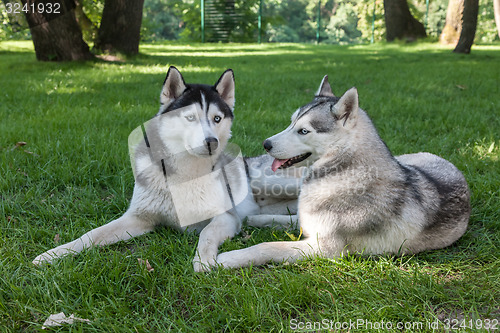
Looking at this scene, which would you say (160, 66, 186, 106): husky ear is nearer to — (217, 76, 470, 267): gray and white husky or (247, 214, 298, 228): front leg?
(217, 76, 470, 267): gray and white husky

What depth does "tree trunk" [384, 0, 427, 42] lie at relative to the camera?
816 inches

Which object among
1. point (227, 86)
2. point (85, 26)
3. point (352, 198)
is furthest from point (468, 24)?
point (352, 198)

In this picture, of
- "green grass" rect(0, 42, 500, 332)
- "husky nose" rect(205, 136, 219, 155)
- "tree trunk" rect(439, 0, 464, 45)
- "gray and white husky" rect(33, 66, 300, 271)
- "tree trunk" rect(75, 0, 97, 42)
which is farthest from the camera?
"tree trunk" rect(439, 0, 464, 45)

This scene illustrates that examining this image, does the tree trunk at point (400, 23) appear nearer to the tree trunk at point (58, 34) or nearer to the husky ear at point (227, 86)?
the tree trunk at point (58, 34)

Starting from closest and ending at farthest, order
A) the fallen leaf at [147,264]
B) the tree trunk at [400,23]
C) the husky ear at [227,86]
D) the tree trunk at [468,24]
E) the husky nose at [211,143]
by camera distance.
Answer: the fallen leaf at [147,264], the husky nose at [211,143], the husky ear at [227,86], the tree trunk at [468,24], the tree trunk at [400,23]

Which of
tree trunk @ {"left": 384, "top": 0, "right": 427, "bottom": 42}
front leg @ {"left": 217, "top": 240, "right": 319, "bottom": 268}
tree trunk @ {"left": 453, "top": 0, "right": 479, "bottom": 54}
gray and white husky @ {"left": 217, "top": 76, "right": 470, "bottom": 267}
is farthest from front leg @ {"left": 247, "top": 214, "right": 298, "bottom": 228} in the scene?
tree trunk @ {"left": 384, "top": 0, "right": 427, "bottom": 42}

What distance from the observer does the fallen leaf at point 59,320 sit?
208cm

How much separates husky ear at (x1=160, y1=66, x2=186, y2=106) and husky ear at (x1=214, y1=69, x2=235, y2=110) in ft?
1.07

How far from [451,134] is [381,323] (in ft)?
13.8

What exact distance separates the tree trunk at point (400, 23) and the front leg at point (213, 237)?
69.5 feet

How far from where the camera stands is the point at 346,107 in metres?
2.81

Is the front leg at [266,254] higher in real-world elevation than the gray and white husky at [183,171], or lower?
lower

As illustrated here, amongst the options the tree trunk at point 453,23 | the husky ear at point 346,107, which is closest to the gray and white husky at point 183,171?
the husky ear at point 346,107

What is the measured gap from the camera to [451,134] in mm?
5480
